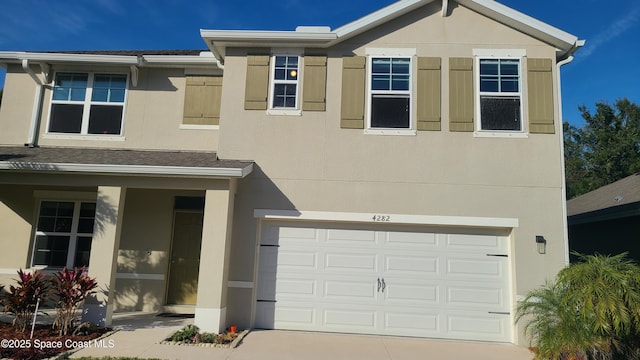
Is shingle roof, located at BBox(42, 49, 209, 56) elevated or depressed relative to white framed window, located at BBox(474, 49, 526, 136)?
elevated

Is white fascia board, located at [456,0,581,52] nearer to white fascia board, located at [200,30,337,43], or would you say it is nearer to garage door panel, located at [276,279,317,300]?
white fascia board, located at [200,30,337,43]

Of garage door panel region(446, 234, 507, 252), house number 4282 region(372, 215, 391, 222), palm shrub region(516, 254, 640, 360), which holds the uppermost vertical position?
house number 4282 region(372, 215, 391, 222)

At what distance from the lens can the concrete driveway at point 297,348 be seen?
280 inches

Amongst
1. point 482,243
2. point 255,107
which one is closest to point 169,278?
point 255,107

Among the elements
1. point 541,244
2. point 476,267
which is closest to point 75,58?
point 476,267

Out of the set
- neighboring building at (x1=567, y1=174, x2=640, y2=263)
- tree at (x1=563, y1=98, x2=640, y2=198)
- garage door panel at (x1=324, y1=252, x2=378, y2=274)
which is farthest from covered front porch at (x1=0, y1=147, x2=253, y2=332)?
tree at (x1=563, y1=98, x2=640, y2=198)

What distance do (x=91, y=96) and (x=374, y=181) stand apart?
24.1 ft

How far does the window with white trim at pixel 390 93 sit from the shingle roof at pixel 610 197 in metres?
6.79

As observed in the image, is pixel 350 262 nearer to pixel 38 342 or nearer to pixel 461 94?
pixel 461 94

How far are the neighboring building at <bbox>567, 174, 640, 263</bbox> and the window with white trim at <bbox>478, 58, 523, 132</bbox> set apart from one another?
379cm

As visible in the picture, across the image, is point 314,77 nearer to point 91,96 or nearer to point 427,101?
point 427,101

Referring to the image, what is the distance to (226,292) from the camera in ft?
29.3

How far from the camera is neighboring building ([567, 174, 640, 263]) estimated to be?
1083 cm

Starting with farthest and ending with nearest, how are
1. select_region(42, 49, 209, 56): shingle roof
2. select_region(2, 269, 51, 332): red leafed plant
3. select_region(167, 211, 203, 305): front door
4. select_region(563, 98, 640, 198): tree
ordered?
1. select_region(563, 98, 640, 198): tree
2. select_region(42, 49, 209, 56): shingle roof
3. select_region(167, 211, 203, 305): front door
4. select_region(2, 269, 51, 332): red leafed plant
